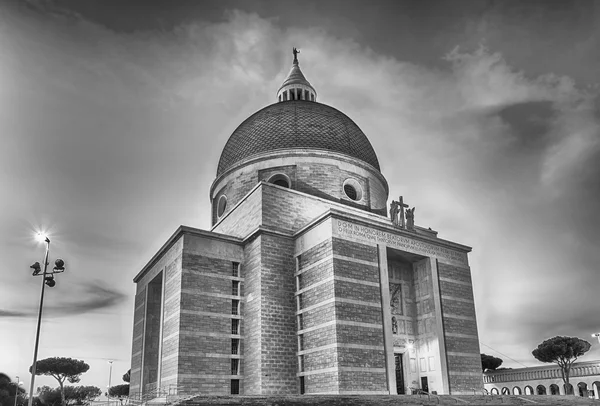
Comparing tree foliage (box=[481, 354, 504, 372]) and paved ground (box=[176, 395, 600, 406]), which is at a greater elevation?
tree foliage (box=[481, 354, 504, 372])

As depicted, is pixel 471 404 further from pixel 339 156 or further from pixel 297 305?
pixel 339 156

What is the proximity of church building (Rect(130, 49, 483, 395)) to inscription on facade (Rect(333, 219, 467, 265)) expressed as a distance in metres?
0.06

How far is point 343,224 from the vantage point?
23.6 meters

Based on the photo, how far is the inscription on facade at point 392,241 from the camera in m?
23.5

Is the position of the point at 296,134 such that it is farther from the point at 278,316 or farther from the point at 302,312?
the point at 278,316

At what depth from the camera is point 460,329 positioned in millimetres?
25547

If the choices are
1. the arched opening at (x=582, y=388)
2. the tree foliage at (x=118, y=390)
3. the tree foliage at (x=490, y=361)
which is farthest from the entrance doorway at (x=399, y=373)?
the tree foliage at (x=118, y=390)

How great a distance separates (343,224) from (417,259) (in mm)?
5200

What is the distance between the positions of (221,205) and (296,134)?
661 centimetres

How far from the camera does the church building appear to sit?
2225 centimetres

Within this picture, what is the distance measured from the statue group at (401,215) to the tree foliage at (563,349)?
Result: 20.2 m

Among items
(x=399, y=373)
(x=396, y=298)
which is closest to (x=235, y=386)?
(x=399, y=373)

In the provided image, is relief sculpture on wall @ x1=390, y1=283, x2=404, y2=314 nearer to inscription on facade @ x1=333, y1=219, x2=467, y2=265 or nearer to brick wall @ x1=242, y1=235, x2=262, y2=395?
inscription on facade @ x1=333, y1=219, x2=467, y2=265

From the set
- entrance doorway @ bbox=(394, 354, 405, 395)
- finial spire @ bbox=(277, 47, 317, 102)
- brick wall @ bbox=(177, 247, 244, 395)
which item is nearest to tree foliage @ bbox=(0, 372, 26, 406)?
brick wall @ bbox=(177, 247, 244, 395)
